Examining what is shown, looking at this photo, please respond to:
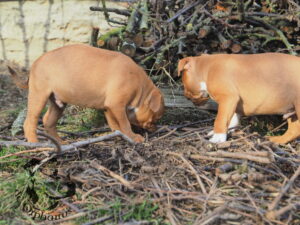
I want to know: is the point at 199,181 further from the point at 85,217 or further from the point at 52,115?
the point at 52,115

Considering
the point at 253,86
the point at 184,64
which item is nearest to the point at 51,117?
the point at 184,64

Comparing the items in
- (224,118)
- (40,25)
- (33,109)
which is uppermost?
(224,118)

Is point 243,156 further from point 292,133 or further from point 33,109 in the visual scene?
point 33,109

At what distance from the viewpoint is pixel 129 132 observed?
504cm

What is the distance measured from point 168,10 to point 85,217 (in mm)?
3847

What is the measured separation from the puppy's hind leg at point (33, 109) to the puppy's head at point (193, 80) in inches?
69.4

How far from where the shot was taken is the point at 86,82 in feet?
16.2

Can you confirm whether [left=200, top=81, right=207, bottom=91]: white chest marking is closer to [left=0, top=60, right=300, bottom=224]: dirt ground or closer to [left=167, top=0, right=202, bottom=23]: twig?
[left=0, top=60, right=300, bottom=224]: dirt ground

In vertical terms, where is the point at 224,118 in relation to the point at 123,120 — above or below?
above

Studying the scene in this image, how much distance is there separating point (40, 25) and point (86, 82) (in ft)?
18.9

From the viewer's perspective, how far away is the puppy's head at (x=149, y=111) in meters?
5.23

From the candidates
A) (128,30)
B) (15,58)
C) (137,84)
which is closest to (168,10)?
(128,30)

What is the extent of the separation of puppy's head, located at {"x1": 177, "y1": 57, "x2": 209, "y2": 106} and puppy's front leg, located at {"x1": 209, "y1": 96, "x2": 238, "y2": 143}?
1.82ft

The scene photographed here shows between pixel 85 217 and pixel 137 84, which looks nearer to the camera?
pixel 85 217
